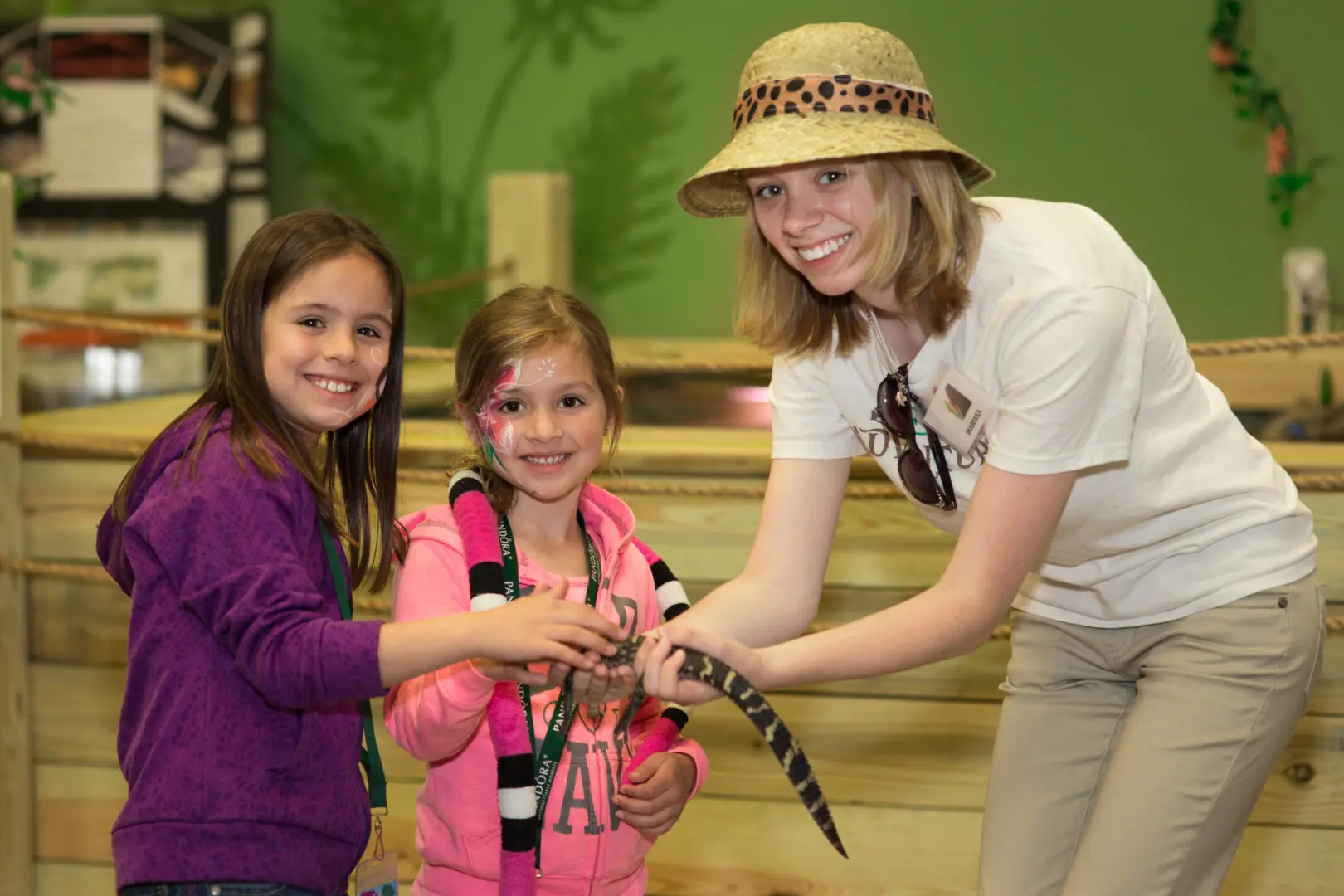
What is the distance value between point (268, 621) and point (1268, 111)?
430 cm

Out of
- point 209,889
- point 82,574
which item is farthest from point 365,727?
point 82,574

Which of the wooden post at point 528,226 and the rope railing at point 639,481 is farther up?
the wooden post at point 528,226

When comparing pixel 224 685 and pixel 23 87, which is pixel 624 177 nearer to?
pixel 23 87

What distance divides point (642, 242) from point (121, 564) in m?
3.72

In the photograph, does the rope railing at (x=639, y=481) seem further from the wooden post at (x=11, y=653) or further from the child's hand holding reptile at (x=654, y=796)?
the child's hand holding reptile at (x=654, y=796)

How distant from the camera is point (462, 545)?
5.71 ft

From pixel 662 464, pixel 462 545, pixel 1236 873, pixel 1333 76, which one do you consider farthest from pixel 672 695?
pixel 1333 76

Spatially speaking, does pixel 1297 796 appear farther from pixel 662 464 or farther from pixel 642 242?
pixel 642 242

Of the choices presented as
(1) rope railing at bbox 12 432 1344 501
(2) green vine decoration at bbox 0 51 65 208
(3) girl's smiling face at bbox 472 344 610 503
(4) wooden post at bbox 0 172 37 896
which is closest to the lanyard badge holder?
(3) girl's smiling face at bbox 472 344 610 503

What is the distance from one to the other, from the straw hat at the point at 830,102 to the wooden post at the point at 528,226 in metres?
2.80

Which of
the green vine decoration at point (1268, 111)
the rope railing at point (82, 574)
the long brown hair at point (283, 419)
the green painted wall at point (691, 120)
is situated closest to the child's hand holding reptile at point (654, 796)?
the long brown hair at point (283, 419)

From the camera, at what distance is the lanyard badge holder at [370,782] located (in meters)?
1.58

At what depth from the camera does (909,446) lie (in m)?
1.70

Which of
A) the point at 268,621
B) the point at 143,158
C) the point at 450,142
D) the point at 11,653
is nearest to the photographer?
the point at 268,621
